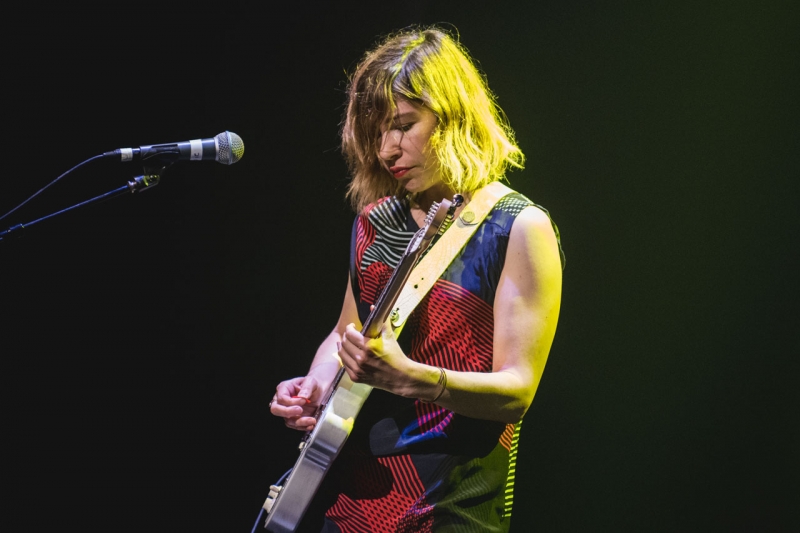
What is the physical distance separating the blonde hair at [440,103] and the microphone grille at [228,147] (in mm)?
392

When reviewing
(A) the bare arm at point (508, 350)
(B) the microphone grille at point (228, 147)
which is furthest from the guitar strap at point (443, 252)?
(B) the microphone grille at point (228, 147)

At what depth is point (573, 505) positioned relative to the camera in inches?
109

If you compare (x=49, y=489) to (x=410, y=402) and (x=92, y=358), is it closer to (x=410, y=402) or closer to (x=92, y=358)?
(x=92, y=358)

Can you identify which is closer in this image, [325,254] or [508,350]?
[508,350]

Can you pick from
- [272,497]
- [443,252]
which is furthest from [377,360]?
[272,497]

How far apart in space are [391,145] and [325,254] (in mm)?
1094

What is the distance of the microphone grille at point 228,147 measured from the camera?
1812 mm

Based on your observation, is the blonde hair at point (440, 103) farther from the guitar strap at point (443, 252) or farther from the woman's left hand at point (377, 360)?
the woman's left hand at point (377, 360)

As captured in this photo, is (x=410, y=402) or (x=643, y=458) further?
(x=643, y=458)

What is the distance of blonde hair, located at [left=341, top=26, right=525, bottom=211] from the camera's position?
6.24ft

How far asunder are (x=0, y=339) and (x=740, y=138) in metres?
2.95

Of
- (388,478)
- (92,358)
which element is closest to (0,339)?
(92,358)

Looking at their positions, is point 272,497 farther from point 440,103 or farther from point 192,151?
point 440,103

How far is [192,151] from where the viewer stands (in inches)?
69.4
